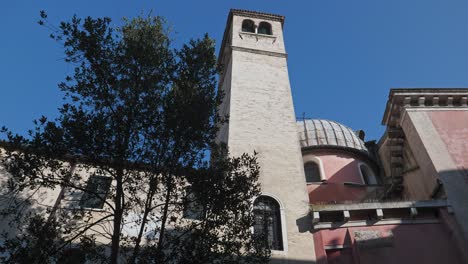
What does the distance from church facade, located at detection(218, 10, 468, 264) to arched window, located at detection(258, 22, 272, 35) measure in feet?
0.50

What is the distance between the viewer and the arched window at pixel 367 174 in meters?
19.1

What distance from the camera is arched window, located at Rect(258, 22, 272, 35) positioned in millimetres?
22198

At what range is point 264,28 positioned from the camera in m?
22.6

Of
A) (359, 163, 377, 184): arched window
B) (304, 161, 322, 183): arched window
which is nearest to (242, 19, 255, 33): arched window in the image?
(304, 161, 322, 183): arched window

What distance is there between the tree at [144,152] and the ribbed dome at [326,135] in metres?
11.4

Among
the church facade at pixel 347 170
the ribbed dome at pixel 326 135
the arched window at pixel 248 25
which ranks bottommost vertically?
the church facade at pixel 347 170

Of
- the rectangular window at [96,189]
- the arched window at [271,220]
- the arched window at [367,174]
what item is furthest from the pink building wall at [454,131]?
the rectangular window at [96,189]

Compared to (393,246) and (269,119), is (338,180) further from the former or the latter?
(393,246)

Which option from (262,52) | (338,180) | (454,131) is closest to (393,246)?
(454,131)

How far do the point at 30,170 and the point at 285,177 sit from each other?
8.59m

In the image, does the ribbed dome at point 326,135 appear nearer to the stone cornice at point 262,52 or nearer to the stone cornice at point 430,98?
the stone cornice at point 262,52

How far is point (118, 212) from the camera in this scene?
7277 millimetres

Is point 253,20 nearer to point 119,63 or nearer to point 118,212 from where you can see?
point 119,63

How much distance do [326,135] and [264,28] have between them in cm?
765
